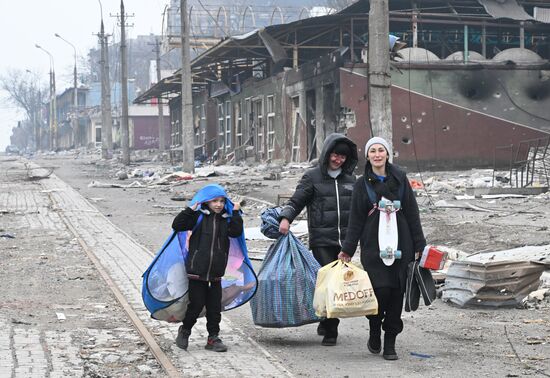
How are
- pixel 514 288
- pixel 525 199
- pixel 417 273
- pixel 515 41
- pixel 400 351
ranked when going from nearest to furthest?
pixel 417 273 → pixel 400 351 → pixel 514 288 → pixel 525 199 → pixel 515 41

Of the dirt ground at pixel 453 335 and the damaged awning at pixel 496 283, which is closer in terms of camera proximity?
the dirt ground at pixel 453 335

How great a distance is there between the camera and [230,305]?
7449mm

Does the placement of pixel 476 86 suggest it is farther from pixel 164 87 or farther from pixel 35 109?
pixel 35 109

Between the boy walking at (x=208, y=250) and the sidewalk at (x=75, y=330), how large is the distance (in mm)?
202

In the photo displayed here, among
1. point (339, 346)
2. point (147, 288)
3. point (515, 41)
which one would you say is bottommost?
point (339, 346)

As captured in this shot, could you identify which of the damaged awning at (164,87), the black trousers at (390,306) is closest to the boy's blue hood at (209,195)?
the black trousers at (390,306)

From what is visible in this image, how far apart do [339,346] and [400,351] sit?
50 cm

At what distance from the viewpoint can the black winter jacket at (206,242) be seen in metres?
7.06

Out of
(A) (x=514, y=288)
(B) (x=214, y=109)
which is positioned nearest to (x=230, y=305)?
(A) (x=514, y=288)

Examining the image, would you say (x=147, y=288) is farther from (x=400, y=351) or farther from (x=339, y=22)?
(x=339, y=22)

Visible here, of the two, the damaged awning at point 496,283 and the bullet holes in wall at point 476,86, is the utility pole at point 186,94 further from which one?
the damaged awning at point 496,283

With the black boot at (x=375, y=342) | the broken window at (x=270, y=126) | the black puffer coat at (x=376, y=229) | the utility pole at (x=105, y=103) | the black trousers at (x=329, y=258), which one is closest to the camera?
the black puffer coat at (x=376, y=229)

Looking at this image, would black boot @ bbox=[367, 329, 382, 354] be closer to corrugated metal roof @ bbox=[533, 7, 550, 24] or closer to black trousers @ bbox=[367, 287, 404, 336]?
black trousers @ bbox=[367, 287, 404, 336]

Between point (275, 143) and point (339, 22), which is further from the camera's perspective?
point (275, 143)
